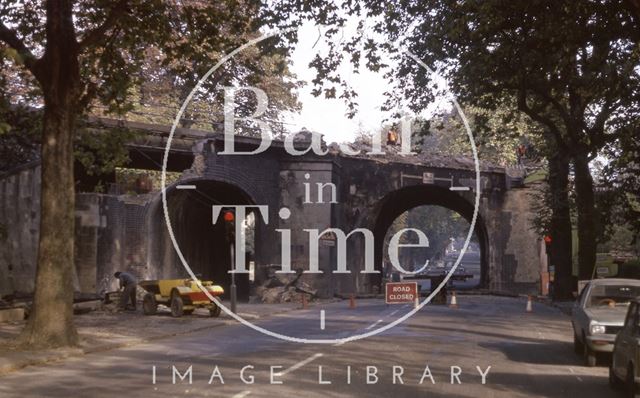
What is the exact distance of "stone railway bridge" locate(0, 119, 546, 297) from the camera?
33656 millimetres

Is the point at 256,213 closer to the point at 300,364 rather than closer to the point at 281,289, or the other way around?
the point at 281,289

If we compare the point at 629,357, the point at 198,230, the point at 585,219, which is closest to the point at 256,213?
the point at 198,230

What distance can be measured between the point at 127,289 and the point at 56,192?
12.3 meters

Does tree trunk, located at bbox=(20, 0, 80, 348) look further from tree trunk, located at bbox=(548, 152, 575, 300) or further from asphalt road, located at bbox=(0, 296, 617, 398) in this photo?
tree trunk, located at bbox=(548, 152, 575, 300)

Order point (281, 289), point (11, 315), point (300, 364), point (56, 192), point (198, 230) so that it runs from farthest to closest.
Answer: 1. point (198, 230)
2. point (281, 289)
3. point (11, 315)
4. point (56, 192)
5. point (300, 364)

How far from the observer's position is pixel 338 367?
14.0 m

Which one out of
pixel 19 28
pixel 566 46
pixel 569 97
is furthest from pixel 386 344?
pixel 569 97

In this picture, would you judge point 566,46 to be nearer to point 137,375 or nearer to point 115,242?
point 137,375

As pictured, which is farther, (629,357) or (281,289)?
(281,289)

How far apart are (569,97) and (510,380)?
69.4 feet

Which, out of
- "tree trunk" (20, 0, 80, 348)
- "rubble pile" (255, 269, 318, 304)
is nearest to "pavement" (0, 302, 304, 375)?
"tree trunk" (20, 0, 80, 348)

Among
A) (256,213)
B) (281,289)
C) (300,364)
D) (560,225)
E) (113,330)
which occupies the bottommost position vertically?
(113,330)

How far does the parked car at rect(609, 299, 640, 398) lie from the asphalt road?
345mm

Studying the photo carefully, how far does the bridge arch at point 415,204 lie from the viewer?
4819cm
